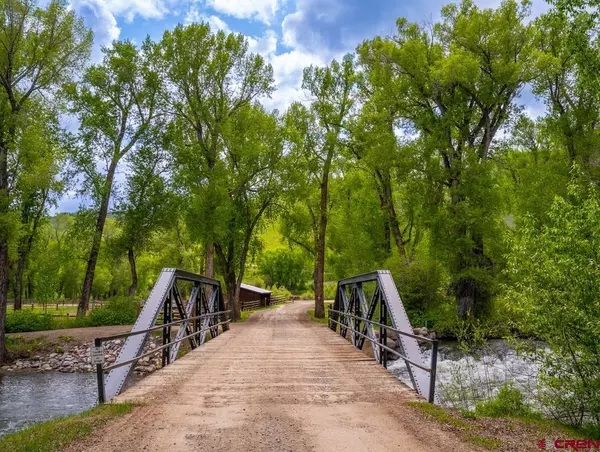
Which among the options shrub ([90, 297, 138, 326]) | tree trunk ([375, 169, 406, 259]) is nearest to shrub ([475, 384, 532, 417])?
tree trunk ([375, 169, 406, 259])

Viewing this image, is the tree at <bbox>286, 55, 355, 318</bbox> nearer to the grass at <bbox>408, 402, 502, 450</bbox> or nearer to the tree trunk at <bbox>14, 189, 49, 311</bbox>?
the tree trunk at <bbox>14, 189, 49, 311</bbox>

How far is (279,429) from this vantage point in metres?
4.89

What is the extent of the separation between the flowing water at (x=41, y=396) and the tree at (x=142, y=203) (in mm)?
11714

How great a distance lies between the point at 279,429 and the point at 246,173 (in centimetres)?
2126

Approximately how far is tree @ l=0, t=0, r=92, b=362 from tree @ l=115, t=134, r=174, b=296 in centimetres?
764

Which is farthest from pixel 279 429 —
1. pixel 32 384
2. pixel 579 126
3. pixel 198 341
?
pixel 579 126

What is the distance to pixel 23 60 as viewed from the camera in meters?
19.8

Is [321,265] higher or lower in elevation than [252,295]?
higher

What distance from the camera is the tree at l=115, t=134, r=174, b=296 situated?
91.2 feet

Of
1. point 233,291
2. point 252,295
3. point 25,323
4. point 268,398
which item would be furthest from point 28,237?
point 268,398

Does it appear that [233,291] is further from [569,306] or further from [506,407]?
[569,306]

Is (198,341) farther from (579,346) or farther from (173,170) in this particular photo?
(173,170)

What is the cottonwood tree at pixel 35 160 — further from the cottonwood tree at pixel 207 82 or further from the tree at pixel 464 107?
the tree at pixel 464 107

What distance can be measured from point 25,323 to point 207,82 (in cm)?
1593
